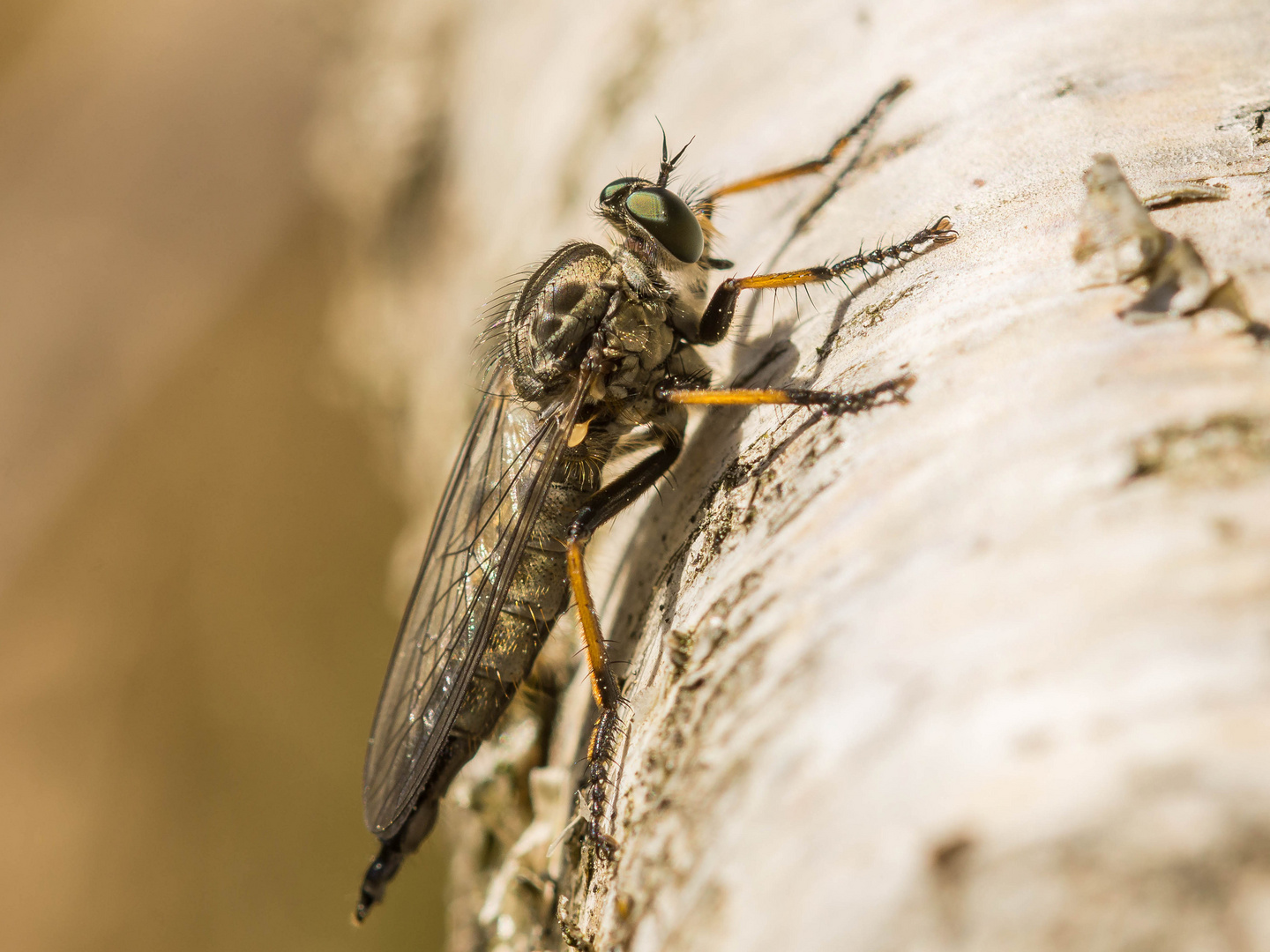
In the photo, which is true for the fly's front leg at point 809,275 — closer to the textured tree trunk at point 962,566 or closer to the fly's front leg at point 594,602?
the textured tree trunk at point 962,566

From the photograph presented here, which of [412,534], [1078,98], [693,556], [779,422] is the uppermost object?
[1078,98]

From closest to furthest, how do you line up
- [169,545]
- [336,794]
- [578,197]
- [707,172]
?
[707,172], [578,197], [336,794], [169,545]

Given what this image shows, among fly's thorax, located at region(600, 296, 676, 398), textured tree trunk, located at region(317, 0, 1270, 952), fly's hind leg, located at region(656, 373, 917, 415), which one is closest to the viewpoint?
textured tree trunk, located at region(317, 0, 1270, 952)

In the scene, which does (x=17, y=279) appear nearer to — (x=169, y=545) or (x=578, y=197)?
(x=169, y=545)

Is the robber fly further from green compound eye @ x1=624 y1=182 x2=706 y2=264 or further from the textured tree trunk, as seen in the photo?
the textured tree trunk

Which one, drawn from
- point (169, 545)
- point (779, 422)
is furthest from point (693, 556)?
point (169, 545)

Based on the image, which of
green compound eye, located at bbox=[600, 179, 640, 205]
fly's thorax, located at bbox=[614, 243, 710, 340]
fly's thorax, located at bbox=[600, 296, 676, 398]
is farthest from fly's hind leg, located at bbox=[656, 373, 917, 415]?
green compound eye, located at bbox=[600, 179, 640, 205]

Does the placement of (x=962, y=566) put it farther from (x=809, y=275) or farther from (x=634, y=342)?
(x=634, y=342)
